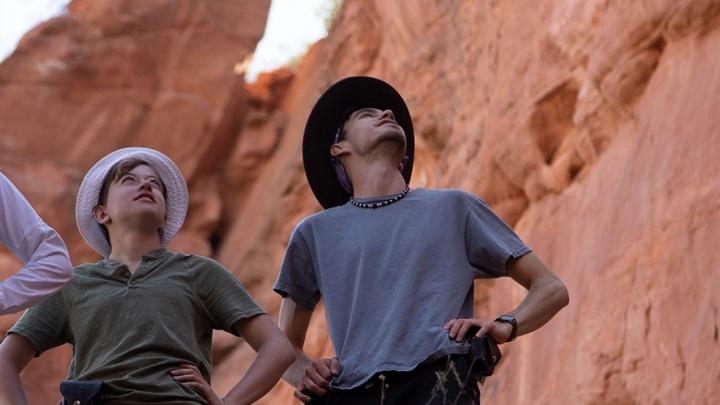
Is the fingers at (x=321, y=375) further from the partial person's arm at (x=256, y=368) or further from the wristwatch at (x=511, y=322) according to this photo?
the wristwatch at (x=511, y=322)

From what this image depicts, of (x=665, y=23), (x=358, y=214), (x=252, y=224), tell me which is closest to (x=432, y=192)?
(x=358, y=214)

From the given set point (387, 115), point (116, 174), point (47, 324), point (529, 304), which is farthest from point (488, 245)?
point (47, 324)

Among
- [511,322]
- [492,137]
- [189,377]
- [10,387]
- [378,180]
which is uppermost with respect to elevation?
[492,137]

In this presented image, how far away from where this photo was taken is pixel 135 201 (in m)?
5.93

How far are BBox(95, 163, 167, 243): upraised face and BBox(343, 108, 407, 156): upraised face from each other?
0.78 metres

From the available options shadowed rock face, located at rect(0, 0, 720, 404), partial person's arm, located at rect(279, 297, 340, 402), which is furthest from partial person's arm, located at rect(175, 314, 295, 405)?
shadowed rock face, located at rect(0, 0, 720, 404)

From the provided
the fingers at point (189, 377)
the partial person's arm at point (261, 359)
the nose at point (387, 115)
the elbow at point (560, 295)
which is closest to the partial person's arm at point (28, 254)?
the fingers at point (189, 377)

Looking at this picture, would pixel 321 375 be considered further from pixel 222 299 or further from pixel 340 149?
pixel 340 149

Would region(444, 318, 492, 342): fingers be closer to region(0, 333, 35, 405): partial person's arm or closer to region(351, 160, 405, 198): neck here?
region(351, 160, 405, 198): neck

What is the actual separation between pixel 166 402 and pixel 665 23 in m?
5.73

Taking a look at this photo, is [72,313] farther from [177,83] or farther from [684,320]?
[177,83]

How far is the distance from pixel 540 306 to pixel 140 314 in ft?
4.56

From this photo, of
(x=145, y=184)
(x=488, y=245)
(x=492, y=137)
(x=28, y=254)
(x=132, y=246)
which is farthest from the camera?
(x=492, y=137)

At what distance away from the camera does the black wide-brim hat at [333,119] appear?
6297 mm
